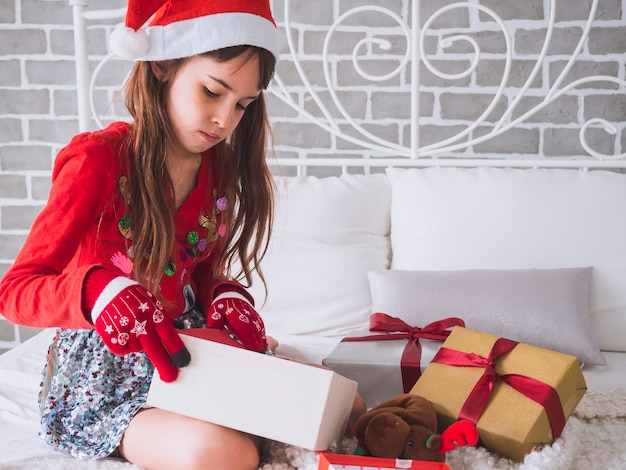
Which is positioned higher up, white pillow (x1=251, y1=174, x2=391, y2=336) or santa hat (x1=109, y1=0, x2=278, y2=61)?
santa hat (x1=109, y1=0, x2=278, y2=61)

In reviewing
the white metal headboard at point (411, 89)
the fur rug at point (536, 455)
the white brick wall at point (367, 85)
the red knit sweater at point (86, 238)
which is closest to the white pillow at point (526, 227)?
the white metal headboard at point (411, 89)

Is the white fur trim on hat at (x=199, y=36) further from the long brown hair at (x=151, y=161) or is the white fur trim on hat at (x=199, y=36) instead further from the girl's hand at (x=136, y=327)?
the girl's hand at (x=136, y=327)

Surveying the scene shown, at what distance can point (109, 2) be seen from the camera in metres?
2.22

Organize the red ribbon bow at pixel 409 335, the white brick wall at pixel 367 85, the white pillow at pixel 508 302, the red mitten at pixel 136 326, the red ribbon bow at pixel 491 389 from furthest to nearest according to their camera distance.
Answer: the white brick wall at pixel 367 85, the white pillow at pixel 508 302, the red ribbon bow at pixel 409 335, the red ribbon bow at pixel 491 389, the red mitten at pixel 136 326

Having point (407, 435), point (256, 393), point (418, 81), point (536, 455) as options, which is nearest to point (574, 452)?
point (536, 455)

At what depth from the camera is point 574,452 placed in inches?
44.4

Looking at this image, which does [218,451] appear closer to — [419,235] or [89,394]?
[89,394]

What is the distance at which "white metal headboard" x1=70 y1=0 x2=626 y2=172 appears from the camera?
194cm

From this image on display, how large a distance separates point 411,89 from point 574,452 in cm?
123

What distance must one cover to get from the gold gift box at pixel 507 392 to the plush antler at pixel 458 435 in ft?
0.18

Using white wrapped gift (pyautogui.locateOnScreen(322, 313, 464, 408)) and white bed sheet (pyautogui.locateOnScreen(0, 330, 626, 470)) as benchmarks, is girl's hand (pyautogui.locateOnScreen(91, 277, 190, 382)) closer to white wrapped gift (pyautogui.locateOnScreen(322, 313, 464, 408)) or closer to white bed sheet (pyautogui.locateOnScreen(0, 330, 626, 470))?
white bed sheet (pyautogui.locateOnScreen(0, 330, 626, 470))

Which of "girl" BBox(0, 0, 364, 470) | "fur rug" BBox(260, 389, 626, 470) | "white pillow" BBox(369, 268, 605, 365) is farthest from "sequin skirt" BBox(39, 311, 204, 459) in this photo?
"white pillow" BBox(369, 268, 605, 365)

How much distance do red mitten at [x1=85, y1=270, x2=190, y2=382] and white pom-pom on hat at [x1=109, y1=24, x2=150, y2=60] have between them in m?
0.39

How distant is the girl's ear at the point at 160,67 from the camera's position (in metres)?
1.26
